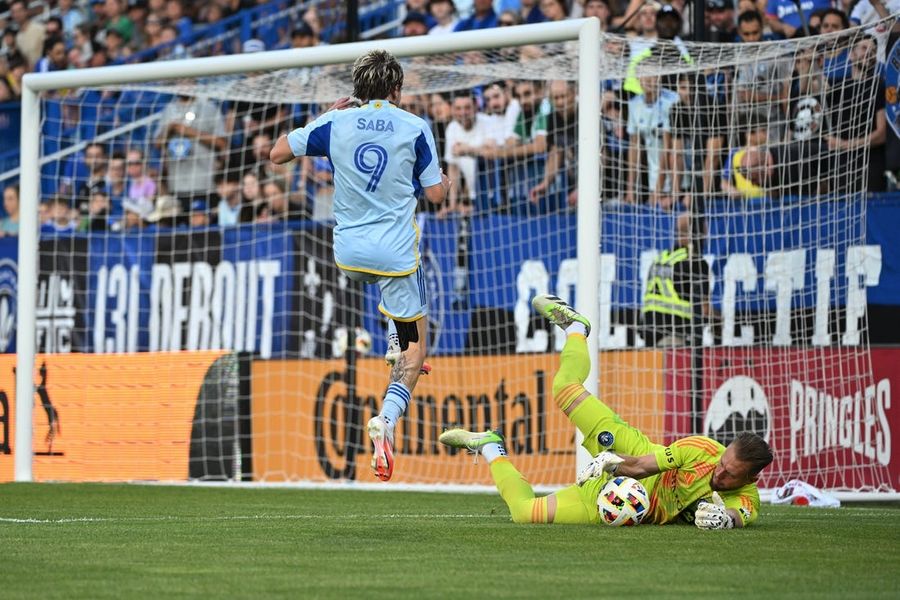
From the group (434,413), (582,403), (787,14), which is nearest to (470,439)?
(582,403)

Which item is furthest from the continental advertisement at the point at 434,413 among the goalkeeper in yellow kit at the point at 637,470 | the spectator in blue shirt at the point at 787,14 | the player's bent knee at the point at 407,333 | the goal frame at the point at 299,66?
the player's bent knee at the point at 407,333

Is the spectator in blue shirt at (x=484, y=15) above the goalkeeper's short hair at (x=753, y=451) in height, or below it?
above

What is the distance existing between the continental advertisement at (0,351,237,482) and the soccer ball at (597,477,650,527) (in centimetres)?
614

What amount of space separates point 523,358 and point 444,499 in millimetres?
2137

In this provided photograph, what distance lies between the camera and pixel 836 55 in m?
11.8

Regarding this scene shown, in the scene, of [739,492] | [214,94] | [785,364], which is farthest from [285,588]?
[214,94]

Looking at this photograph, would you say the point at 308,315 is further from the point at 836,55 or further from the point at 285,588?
the point at 285,588

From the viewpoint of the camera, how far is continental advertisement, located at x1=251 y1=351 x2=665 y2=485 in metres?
11.8

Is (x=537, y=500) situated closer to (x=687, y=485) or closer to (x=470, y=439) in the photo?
(x=470, y=439)

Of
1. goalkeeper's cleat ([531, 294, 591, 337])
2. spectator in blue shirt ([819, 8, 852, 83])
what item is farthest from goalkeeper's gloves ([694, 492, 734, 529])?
spectator in blue shirt ([819, 8, 852, 83])

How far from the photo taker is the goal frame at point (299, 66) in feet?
34.8

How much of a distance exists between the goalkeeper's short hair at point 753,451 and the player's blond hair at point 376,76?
250 centimetres

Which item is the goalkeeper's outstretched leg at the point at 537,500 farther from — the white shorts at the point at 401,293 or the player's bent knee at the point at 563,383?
the white shorts at the point at 401,293

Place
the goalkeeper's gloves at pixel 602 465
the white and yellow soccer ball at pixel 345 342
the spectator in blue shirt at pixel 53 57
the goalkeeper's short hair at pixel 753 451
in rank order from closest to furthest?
the goalkeeper's gloves at pixel 602 465 → the goalkeeper's short hair at pixel 753 451 → the white and yellow soccer ball at pixel 345 342 → the spectator in blue shirt at pixel 53 57
